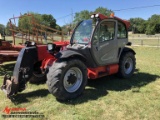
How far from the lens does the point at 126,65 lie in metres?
7.07

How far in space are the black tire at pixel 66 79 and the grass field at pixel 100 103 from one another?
0.67ft

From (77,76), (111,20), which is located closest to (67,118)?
(77,76)

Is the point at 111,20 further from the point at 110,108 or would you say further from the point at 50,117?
the point at 50,117

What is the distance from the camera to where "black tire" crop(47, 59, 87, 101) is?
4.48 meters

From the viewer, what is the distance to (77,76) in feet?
16.8

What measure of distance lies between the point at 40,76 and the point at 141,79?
350 cm

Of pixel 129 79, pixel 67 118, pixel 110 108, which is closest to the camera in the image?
pixel 67 118

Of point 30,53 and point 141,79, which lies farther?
point 141,79

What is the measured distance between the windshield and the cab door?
234 mm

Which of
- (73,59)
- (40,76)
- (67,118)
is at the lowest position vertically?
(67,118)
